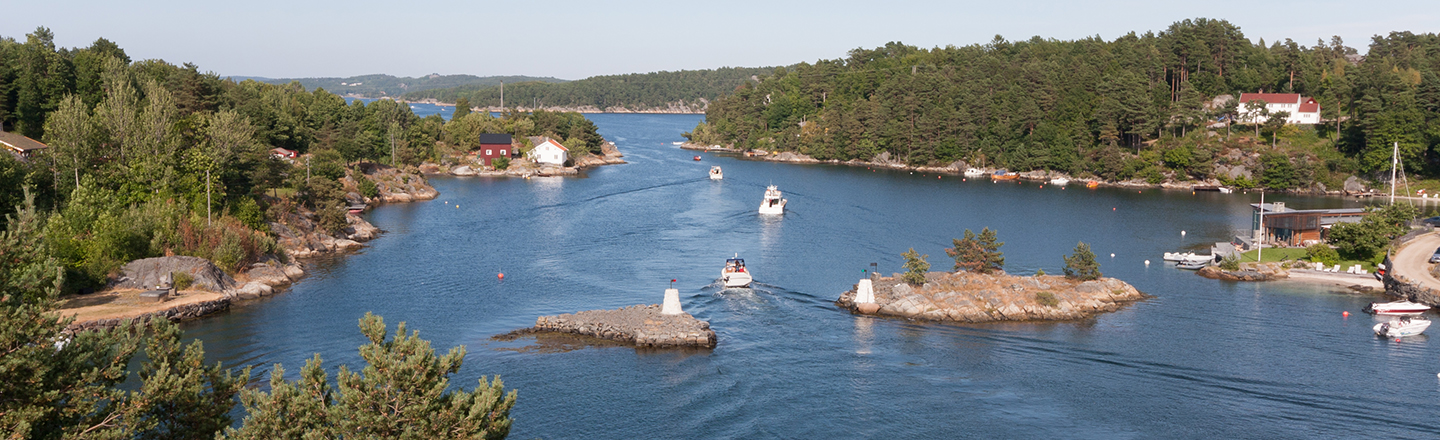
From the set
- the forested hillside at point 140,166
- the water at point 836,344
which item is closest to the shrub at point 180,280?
the forested hillside at point 140,166

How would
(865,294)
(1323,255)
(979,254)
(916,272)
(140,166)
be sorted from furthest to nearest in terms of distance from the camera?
(1323,255) < (140,166) < (979,254) < (916,272) < (865,294)

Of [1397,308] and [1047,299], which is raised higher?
[1047,299]

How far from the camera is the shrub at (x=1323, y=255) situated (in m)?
43.8

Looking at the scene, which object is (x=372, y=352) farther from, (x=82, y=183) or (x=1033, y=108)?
(x=1033, y=108)

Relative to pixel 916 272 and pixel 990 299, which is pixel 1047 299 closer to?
pixel 990 299

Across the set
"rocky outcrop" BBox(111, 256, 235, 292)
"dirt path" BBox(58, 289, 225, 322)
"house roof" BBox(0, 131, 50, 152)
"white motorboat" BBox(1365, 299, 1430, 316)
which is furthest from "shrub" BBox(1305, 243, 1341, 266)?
"house roof" BBox(0, 131, 50, 152)

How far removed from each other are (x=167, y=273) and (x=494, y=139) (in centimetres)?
6262

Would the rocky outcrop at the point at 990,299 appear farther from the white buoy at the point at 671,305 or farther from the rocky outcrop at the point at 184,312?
the rocky outcrop at the point at 184,312

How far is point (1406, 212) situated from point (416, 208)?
188 feet

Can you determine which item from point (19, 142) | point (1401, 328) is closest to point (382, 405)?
point (1401, 328)

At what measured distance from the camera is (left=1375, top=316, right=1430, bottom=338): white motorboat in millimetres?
31703

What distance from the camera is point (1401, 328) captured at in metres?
31.7

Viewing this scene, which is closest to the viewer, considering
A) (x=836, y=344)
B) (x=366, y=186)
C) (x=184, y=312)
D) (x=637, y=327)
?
(x=836, y=344)

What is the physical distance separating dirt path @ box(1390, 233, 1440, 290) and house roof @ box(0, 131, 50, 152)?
60.9 metres
